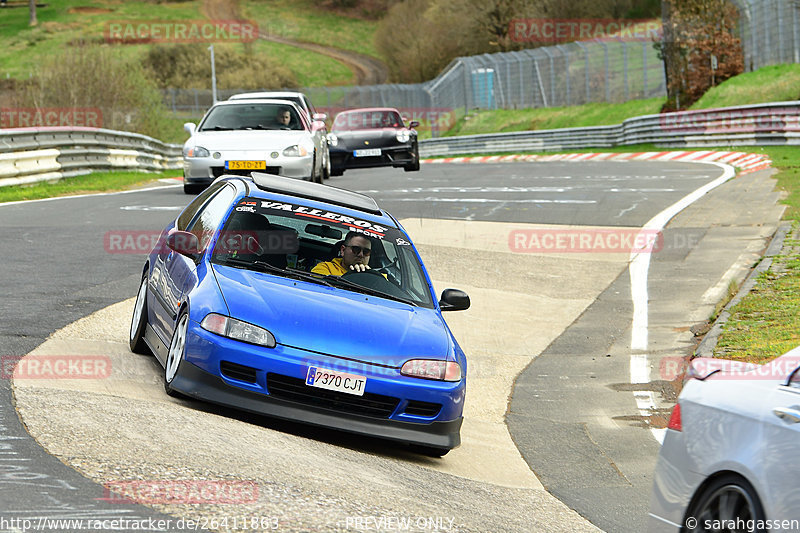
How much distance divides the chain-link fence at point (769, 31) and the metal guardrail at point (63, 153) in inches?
853

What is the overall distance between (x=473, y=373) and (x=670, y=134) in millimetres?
30788

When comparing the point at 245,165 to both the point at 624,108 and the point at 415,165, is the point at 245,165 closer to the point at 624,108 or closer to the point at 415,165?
the point at 415,165

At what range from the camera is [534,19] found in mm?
78625

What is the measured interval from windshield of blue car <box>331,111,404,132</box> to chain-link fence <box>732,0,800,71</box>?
17.0 metres

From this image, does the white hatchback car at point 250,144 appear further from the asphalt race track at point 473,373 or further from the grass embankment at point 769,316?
the grass embankment at point 769,316

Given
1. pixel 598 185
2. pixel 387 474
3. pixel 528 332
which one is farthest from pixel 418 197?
pixel 387 474

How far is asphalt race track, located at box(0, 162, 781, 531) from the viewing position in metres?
5.76

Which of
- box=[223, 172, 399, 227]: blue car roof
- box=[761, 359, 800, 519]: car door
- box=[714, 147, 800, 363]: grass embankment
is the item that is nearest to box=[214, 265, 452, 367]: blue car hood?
box=[223, 172, 399, 227]: blue car roof

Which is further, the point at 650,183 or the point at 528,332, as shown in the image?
the point at 650,183

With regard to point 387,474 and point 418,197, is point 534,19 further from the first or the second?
point 387,474

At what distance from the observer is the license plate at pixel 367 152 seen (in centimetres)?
2667

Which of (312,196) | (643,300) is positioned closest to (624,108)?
(643,300)

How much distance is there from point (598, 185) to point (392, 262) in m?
16.6

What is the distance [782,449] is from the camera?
14.6ft
